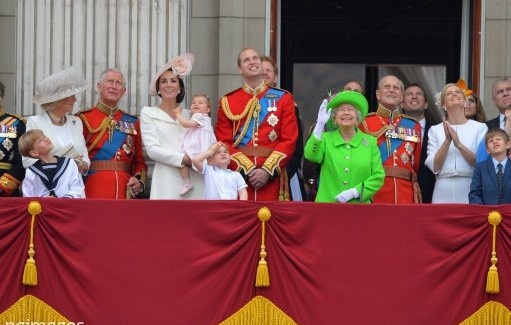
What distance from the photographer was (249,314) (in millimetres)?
13414

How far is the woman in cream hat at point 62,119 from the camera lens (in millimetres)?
14477

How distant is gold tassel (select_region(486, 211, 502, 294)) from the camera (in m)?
13.3

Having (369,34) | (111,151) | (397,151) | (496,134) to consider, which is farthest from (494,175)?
(369,34)

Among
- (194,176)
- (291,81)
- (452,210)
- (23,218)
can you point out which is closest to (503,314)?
(452,210)

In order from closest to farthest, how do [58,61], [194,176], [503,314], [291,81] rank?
[503,314] < [194,176] < [58,61] < [291,81]

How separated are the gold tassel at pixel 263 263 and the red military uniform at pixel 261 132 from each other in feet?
2.99

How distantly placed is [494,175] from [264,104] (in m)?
2.11

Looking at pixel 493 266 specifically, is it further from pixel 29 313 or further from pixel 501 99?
pixel 29 313

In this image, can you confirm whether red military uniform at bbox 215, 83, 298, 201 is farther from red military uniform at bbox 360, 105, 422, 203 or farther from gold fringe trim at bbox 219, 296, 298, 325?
→ gold fringe trim at bbox 219, 296, 298, 325

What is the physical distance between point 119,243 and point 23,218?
77cm

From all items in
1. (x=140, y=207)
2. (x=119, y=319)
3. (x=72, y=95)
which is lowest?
(x=119, y=319)

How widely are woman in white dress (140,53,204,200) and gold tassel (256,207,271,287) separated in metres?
1.05

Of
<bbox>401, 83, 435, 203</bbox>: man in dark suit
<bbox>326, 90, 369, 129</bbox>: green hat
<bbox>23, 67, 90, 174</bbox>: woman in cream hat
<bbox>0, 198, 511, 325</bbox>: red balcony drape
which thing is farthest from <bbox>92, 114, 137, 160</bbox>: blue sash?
<bbox>401, 83, 435, 203</bbox>: man in dark suit

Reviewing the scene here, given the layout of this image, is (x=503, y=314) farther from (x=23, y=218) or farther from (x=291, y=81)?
(x=291, y=81)
